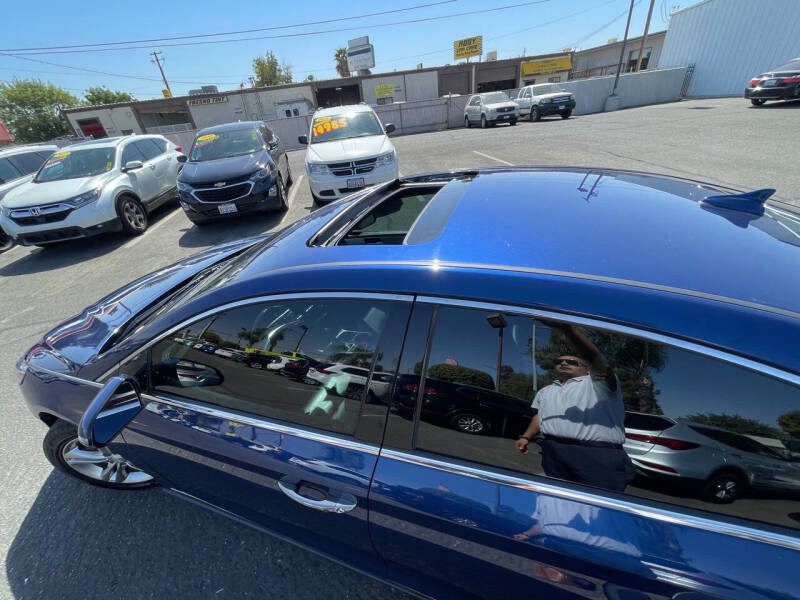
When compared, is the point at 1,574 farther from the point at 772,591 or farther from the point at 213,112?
the point at 213,112

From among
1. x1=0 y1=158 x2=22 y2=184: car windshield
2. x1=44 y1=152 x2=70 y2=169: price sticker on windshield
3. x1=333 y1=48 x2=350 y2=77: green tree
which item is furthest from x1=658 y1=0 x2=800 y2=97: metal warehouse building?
x1=333 y1=48 x2=350 y2=77: green tree

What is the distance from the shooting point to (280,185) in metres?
6.83

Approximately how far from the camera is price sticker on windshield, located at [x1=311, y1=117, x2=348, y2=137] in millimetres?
7852

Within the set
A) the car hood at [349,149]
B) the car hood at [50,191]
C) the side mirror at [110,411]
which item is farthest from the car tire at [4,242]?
→ the side mirror at [110,411]

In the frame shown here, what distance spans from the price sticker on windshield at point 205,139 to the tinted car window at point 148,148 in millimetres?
1251

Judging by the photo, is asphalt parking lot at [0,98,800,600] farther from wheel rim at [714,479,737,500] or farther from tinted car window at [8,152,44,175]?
tinted car window at [8,152,44,175]

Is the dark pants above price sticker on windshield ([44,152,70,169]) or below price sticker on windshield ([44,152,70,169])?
below

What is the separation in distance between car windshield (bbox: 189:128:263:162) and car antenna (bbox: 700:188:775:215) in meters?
7.42

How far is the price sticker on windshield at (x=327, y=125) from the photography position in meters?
7.85

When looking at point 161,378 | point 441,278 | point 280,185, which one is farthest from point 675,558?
point 280,185

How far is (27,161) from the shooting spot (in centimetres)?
845

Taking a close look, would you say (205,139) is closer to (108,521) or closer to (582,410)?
(108,521)

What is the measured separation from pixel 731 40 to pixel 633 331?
33.3m

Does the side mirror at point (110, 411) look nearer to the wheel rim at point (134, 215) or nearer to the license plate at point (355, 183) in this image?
the license plate at point (355, 183)
